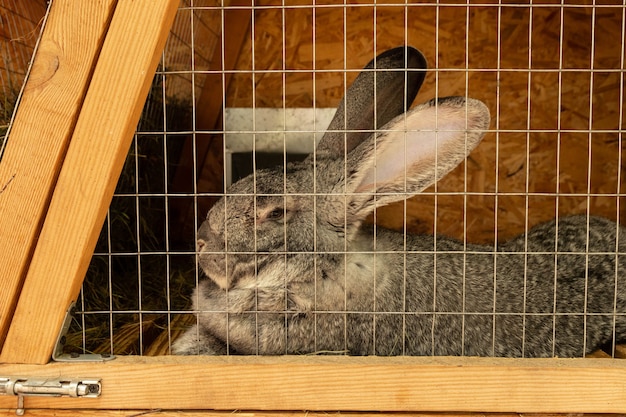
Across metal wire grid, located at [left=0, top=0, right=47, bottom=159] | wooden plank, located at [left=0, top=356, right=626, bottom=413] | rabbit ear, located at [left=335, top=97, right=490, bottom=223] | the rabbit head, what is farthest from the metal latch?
metal wire grid, located at [left=0, top=0, right=47, bottom=159]

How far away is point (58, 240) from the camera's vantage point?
1701 mm

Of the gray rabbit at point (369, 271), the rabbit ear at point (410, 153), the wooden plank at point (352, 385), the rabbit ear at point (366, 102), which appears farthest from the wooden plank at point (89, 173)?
the rabbit ear at point (366, 102)

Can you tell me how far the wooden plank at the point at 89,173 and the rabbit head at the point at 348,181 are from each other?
622 millimetres

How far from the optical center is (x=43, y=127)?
1.67m

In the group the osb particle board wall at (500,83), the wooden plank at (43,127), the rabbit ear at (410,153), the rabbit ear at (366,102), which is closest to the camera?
the wooden plank at (43,127)

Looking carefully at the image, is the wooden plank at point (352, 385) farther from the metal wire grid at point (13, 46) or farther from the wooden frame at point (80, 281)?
the metal wire grid at point (13, 46)

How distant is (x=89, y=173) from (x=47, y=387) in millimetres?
631

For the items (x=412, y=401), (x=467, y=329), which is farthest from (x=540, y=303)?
(x=412, y=401)

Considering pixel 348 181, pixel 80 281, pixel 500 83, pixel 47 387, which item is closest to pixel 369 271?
pixel 348 181

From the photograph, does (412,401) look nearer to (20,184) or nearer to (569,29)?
(20,184)

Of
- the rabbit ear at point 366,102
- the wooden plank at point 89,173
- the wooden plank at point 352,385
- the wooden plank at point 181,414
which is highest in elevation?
the rabbit ear at point 366,102

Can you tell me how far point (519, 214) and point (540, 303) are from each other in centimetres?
109

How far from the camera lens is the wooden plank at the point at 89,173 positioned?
65.4 inches

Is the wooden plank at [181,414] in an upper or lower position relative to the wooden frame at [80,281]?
lower
